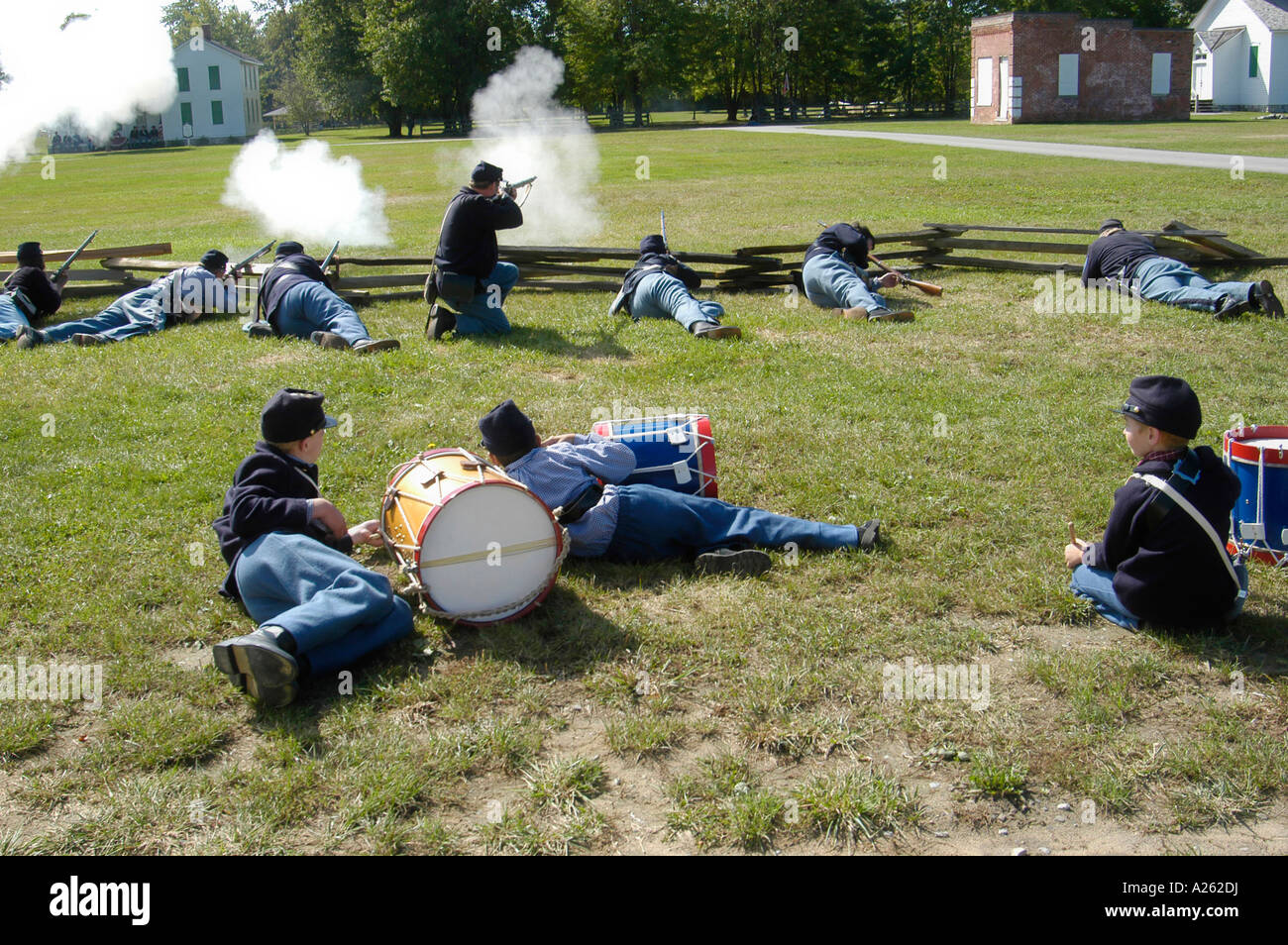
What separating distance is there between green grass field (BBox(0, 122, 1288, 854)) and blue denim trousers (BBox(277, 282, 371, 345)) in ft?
1.47

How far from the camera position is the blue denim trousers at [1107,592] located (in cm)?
509

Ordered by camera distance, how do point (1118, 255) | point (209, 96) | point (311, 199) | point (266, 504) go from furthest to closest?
point (209, 96) < point (311, 199) < point (1118, 255) < point (266, 504)

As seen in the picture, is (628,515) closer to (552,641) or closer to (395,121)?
(552,641)

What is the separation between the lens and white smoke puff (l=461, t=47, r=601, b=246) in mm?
18625

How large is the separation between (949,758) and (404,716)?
2.32 m

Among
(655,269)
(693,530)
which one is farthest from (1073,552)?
(655,269)

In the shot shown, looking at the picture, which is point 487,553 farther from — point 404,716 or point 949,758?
point 949,758

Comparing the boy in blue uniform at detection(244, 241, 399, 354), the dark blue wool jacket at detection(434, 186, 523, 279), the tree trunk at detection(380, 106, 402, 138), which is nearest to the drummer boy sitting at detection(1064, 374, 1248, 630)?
the boy in blue uniform at detection(244, 241, 399, 354)

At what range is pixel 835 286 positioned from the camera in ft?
40.1

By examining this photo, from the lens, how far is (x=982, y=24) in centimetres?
5503

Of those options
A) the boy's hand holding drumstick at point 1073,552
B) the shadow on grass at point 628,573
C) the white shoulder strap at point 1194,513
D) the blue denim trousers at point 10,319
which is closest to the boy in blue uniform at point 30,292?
the blue denim trousers at point 10,319

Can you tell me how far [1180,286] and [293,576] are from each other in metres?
10.5

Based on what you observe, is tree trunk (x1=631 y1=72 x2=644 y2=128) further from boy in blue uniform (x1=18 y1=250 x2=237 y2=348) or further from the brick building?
boy in blue uniform (x1=18 y1=250 x2=237 y2=348)
